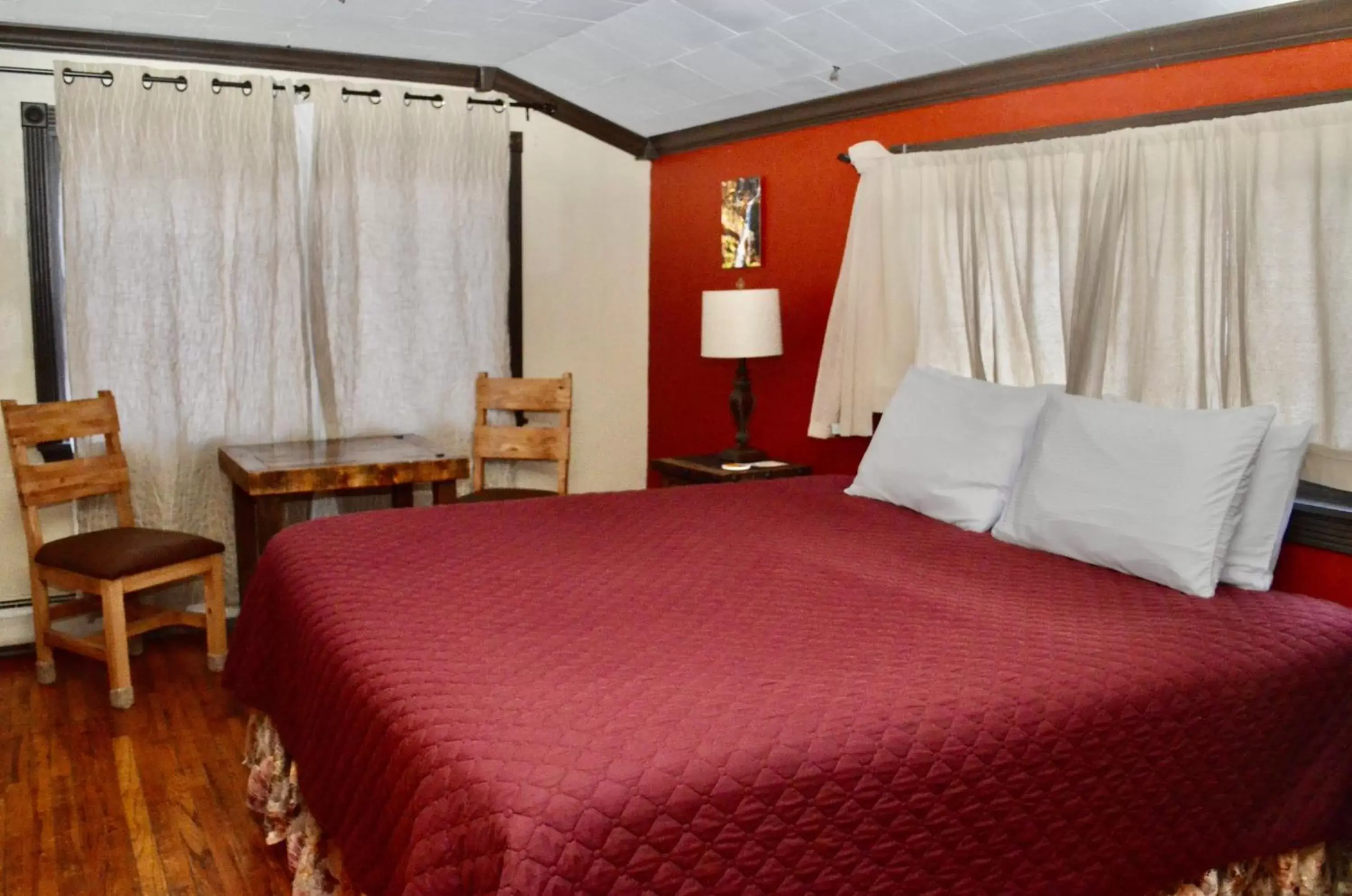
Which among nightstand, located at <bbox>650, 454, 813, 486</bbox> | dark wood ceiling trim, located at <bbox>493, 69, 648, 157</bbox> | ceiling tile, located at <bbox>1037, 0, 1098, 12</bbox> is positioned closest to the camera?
ceiling tile, located at <bbox>1037, 0, 1098, 12</bbox>

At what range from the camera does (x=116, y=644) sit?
11.7 feet

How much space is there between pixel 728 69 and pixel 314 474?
2.00m

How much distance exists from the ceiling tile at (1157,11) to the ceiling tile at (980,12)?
20cm

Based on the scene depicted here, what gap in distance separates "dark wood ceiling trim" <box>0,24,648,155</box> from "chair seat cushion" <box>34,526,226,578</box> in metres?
1.68

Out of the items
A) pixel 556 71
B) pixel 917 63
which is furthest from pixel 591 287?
pixel 917 63

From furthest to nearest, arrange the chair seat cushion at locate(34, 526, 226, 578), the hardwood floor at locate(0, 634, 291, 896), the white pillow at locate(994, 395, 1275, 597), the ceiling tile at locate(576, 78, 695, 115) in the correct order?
the ceiling tile at locate(576, 78, 695, 115), the chair seat cushion at locate(34, 526, 226, 578), the hardwood floor at locate(0, 634, 291, 896), the white pillow at locate(994, 395, 1275, 597)

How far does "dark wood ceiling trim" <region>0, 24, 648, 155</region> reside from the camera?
3908mm

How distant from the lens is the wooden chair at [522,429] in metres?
4.48

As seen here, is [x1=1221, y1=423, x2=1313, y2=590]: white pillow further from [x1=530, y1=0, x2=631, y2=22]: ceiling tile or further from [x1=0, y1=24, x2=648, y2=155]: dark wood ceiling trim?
[x1=0, y1=24, x2=648, y2=155]: dark wood ceiling trim

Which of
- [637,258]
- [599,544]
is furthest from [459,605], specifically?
[637,258]

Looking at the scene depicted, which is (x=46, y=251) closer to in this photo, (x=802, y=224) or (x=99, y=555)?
(x=99, y=555)

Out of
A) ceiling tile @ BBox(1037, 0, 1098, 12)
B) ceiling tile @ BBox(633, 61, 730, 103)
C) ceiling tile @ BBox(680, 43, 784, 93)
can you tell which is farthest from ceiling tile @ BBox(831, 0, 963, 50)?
ceiling tile @ BBox(633, 61, 730, 103)

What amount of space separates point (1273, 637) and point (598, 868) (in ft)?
4.80

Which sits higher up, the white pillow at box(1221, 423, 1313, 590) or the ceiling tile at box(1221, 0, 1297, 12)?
the ceiling tile at box(1221, 0, 1297, 12)
